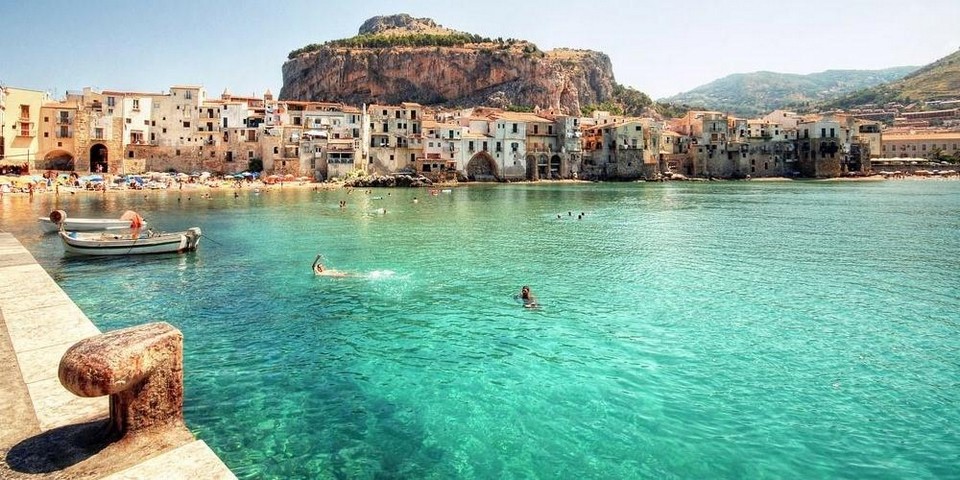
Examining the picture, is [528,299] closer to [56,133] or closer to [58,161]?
[56,133]

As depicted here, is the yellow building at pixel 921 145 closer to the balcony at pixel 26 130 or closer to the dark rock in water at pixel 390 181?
the dark rock in water at pixel 390 181

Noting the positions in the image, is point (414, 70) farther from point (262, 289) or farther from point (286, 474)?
point (286, 474)

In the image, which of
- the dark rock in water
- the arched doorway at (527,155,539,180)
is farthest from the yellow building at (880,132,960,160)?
the dark rock in water

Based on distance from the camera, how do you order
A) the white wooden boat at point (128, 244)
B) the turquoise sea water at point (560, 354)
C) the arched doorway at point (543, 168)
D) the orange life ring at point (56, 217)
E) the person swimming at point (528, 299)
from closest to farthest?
the turquoise sea water at point (560, 354)
the person swimming at point (528, 299)
the white wooden boat at point (128, 244)
the orange life ring at point (56, 217)
the arched doorway at point (543, 168)

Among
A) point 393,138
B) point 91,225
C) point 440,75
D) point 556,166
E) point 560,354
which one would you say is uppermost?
point 440,75

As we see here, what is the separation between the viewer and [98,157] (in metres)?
74.2

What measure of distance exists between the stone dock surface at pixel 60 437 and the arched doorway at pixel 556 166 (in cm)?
8946

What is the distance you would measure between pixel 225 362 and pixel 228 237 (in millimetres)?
20948

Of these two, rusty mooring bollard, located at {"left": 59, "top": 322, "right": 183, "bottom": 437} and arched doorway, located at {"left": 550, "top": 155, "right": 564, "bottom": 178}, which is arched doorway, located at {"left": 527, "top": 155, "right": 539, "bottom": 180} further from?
rusty mooring bollard, located at {"left": 59, "top": 322, "right": 183, "bottom": 437}

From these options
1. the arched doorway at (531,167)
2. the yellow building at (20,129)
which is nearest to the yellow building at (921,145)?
the arched doorway at (531,167)

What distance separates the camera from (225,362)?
11.0 m

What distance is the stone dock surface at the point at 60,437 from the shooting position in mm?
5020

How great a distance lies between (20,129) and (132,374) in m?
80.5

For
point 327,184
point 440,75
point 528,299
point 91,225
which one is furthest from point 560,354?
point 440,75
